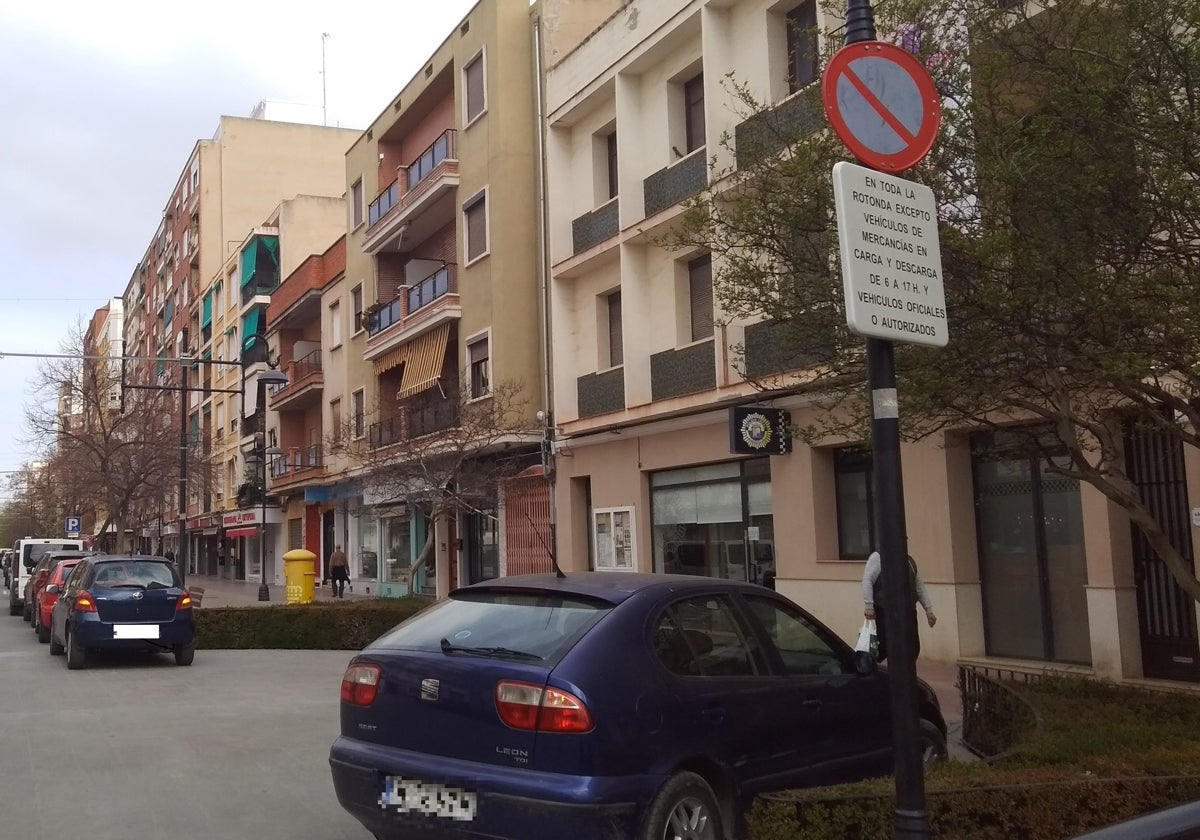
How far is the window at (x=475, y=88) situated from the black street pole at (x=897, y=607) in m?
23.8

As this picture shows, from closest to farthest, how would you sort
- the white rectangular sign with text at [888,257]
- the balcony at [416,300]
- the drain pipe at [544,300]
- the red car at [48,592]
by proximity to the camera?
1. the white rectangular sign with text at [888,257]
2. the red car at [48,592]
3. the drain pipe at [544,300]
4. the balcony at [416,300]

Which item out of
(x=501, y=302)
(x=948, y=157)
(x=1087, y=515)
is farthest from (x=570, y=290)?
(x=948, y=157)

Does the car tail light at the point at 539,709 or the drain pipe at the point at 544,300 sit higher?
the drain pipe at the point at 544,300

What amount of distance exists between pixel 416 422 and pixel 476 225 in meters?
5.20

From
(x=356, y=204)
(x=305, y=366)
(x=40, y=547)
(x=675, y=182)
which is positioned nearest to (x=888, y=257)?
(x=675, y=182)

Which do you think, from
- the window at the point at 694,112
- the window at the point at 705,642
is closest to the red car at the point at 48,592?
the window at the point at 694,112

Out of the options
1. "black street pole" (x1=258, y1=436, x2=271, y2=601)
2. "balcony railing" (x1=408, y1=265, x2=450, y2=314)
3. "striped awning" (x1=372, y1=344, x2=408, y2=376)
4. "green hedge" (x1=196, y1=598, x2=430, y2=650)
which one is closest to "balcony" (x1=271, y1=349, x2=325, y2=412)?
"black street pole" (x1=258, y1=436, x2=271, y2=601)

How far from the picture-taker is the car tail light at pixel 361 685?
5.57 meters

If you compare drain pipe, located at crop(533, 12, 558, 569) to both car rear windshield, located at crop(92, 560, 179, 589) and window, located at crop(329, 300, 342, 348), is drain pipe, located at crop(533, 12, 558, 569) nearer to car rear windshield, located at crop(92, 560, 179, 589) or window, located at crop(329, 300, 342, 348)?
car rear windshield, located at crop(92, 560, 179, 589)

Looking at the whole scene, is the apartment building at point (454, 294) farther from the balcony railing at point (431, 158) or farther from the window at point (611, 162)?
the window at point (611, 162)

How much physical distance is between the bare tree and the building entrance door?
32741 millimetres

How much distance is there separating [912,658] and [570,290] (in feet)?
67.1

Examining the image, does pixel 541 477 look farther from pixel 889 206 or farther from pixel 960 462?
pixel 889 206

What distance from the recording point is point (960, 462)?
48.3 ft
